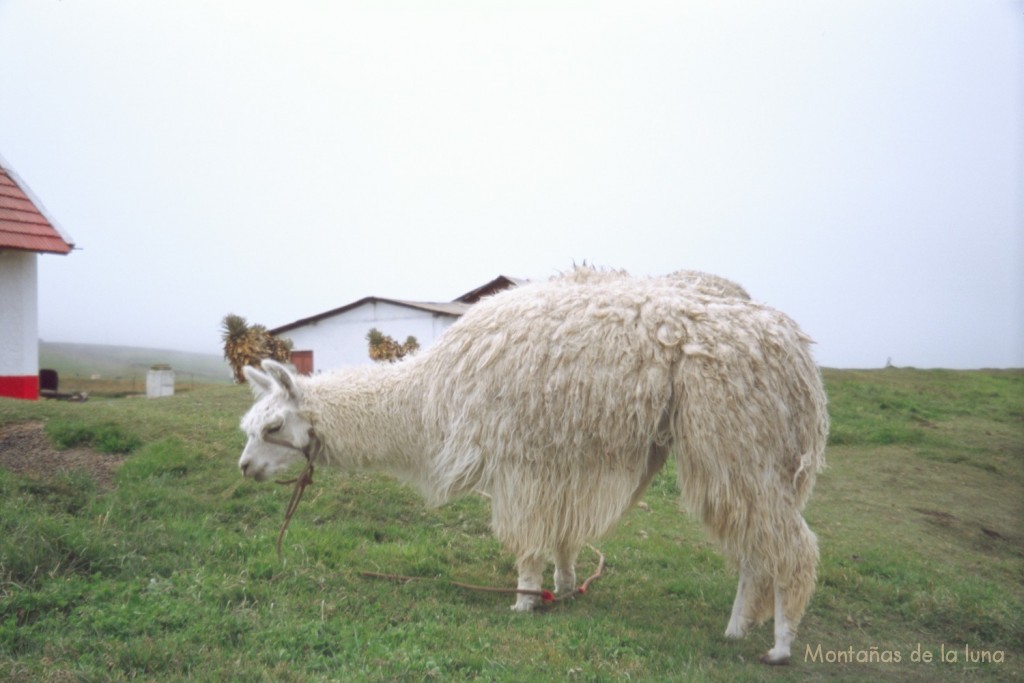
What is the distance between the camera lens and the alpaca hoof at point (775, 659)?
15.6 feet

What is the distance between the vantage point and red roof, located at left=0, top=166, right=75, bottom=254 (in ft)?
36.0

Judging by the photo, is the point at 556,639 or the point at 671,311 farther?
the point at 671,311

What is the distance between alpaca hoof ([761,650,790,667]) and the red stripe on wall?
11.5 meters

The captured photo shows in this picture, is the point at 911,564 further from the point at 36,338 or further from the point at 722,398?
the point at 36,338

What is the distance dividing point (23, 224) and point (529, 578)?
34.1ft

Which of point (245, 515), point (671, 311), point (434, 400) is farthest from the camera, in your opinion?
point (245, 515)

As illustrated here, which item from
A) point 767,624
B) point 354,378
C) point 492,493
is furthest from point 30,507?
point 767,624

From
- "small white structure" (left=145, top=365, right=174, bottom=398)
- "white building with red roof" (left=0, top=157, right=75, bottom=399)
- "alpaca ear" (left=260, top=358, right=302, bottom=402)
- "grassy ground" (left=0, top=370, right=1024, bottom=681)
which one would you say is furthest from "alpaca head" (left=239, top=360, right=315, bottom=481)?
"small white structure" (left=145, top=365, right=174, bottom=398)

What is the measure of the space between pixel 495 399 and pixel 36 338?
32.8 feet

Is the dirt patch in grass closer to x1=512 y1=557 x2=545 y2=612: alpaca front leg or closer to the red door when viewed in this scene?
x1=512 y1=557 x2=545 y2=612: alpaca front leg

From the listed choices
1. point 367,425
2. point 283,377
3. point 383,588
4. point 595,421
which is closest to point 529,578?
point 383,588

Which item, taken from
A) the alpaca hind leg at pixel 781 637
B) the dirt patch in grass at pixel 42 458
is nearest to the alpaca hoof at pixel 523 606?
the alpaca hind leg at pixel 781 637

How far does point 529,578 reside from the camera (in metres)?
5.48

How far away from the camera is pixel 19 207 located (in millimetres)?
11453
